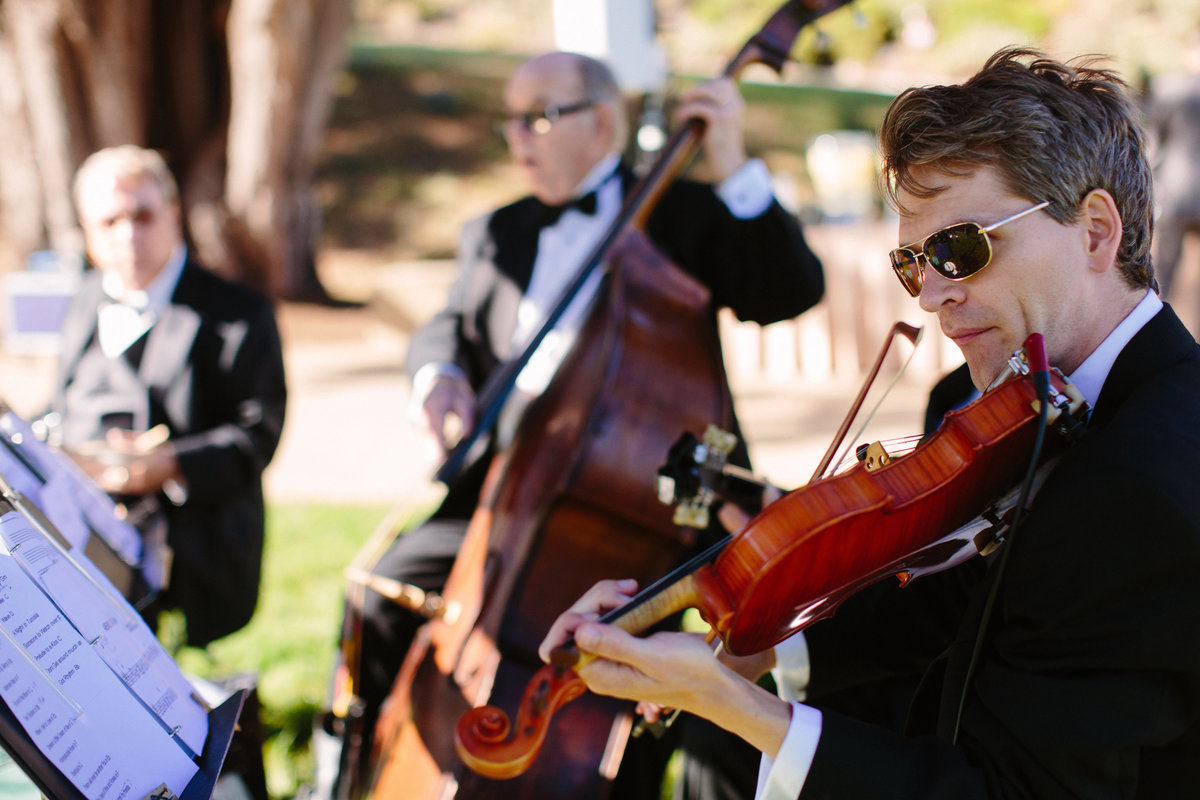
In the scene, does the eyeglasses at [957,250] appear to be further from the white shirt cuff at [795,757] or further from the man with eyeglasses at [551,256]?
the man with eyeglasses at [551,256]

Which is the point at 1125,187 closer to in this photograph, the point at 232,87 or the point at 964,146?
the point at 964,146

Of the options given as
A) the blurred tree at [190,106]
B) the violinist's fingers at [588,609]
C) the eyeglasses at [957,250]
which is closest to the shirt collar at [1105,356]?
the eyeglasses at [957,250]

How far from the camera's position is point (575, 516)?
240cm

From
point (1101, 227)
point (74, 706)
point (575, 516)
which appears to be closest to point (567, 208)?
point (575, 516)

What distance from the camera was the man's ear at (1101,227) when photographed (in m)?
1.38

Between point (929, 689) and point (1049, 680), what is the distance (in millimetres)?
349

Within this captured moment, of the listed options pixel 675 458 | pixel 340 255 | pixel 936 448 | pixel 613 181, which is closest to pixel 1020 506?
pixel 936 448

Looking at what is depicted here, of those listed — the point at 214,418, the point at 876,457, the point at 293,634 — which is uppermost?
the point at 876,457

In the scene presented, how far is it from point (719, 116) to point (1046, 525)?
1.58 meters

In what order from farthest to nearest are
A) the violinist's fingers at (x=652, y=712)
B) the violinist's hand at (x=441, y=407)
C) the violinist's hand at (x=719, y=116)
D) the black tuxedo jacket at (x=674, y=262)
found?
the violinist's hand at (x=441, y=407) < the black tuxedo jacket at (x=674, y=262) < the violinist's hand at (x=719, y=116) < the violinist's fingers at (x=652, y=712)

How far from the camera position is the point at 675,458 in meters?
2.09

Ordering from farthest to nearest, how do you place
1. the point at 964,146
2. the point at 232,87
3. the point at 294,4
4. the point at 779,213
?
the point at 232,87 → the point at 294,4 → the point at 779,213 → the point at 964,146

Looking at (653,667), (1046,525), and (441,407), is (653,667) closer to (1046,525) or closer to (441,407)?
(1046,525)

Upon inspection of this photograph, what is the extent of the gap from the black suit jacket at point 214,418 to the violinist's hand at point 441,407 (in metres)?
0.51
